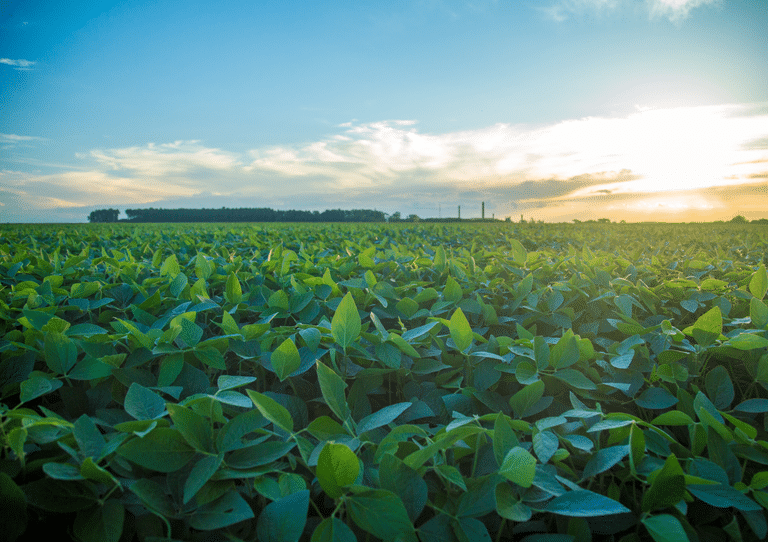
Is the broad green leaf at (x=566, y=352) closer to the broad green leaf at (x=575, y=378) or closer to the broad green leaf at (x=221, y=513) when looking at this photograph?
the broad green leaf at (x=575, y=378)

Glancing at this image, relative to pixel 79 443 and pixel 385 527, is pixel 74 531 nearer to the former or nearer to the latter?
pixel 79 443

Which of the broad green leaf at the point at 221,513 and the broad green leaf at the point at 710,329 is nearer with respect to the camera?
the broad green leaf at the point at 221,513

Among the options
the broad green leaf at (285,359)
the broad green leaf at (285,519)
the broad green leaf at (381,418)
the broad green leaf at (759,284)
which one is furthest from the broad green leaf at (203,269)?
the broad green leaf at (759,284)

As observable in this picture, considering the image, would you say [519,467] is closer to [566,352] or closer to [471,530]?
[471,530]

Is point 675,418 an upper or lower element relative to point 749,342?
lower

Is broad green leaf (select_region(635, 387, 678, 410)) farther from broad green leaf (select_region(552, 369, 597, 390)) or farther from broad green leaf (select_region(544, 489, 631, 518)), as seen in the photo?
broad green leaf (select_region(544, 489, 631, 518))

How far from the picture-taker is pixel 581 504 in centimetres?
87

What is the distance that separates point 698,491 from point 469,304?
1.21m

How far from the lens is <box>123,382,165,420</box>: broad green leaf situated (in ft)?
3.45

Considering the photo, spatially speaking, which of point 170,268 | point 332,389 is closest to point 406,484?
point 332,389

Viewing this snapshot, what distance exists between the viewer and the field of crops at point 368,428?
0.87 metres

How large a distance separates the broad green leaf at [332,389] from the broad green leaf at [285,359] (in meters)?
0.22

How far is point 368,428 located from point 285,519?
280mm

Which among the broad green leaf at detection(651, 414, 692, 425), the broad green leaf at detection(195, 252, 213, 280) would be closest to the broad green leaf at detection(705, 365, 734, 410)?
the broad green leaf at detection(651, 414, 692, 425)
